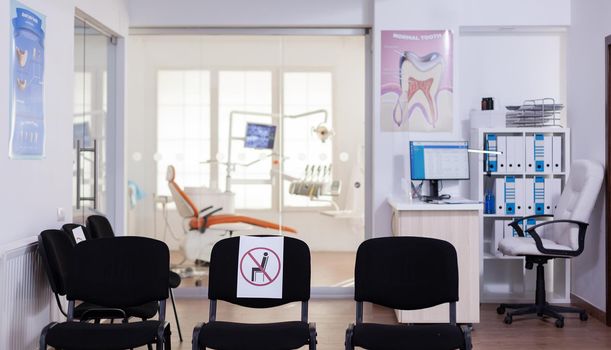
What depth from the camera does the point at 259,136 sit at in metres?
7.11

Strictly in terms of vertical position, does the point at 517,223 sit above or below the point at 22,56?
below

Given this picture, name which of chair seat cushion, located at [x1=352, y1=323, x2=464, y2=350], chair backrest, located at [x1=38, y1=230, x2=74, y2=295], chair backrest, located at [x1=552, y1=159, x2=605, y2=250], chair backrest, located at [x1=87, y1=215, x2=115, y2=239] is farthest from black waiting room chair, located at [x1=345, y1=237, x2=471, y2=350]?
chair backrest, located at [x1=552, y1=159, x2=605, y2=250]

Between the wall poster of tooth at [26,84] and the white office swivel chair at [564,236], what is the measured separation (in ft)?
12.3

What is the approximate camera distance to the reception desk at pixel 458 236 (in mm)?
5574

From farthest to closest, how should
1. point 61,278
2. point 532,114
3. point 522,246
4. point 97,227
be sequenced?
1. point 532,114
2. point 522,246
3. point 97,227
4. point 61,278

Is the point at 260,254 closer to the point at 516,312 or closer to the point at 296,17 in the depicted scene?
the point at 516,312

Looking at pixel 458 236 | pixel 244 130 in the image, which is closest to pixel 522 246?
pixel 458 236

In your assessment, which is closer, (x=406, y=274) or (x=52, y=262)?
(x=406, y=274)

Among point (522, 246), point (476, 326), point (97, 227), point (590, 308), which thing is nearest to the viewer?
point (97, 227)

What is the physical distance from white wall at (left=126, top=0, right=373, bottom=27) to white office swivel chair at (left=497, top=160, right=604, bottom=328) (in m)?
2.36

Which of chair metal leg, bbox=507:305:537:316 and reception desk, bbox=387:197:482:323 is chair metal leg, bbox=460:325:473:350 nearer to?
reception desk, bbox=387:197:482:323

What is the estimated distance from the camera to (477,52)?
7.06 meters

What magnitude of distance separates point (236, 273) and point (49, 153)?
1789 millimetres

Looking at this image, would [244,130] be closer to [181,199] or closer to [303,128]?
[303,128]
